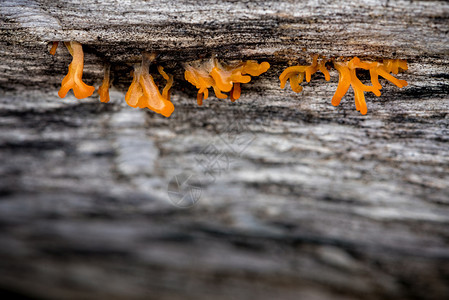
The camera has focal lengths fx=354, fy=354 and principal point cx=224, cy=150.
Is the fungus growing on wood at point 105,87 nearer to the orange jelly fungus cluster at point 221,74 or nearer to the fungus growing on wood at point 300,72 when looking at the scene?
the orange jelly fungus cluster at point 221,74

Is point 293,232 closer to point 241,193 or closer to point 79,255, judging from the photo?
point 241,193

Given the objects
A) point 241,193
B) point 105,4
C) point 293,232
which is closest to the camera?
point 105,4

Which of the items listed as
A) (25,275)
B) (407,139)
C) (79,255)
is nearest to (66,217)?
(79,255)

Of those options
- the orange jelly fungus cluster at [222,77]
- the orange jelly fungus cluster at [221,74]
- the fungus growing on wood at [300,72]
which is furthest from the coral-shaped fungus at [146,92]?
the fungus growing on wood at [300,72]

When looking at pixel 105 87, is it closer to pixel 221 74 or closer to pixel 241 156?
pixel 221 74

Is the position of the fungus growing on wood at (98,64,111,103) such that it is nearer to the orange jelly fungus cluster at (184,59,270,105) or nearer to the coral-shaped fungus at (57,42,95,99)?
the coral-shaped fungus at (57,42,95,99)

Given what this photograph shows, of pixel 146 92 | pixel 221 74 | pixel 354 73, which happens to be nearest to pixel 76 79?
pixel 146 92

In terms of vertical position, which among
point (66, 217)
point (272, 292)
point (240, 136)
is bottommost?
point (272, 292)

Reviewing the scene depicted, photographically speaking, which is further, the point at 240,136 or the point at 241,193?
the point at 241,193
